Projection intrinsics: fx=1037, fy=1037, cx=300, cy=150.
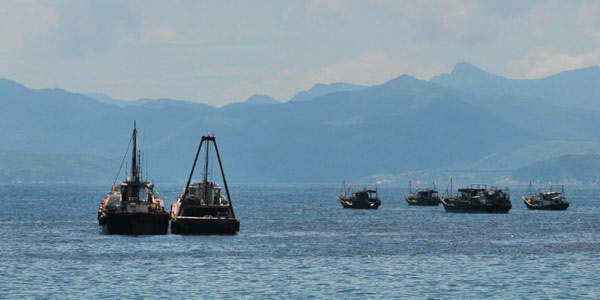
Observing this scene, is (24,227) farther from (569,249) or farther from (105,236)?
(569,249)

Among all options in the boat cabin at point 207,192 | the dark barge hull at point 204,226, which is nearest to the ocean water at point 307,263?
the dark barge hull at point 204,226

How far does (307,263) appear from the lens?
92.4 meters

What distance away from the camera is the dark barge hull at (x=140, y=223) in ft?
400

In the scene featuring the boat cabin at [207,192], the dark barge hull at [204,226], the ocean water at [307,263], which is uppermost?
the boat cabin at [207,192]

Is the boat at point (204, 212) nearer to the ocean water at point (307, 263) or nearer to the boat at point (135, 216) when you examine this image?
the ocean water at point (307, 263)

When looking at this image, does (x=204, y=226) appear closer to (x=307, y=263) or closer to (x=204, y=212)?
(x=204, y=212)

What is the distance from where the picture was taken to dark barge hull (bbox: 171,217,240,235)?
120m

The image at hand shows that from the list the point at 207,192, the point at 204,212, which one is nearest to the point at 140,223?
the point at 204,212

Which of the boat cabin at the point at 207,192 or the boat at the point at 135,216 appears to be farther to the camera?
the boat cabin at the point at 207,192

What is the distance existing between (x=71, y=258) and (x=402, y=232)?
5645cm

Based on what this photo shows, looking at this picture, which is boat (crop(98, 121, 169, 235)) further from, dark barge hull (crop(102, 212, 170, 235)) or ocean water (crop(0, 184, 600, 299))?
ocean water (crop(0, 184, 600, 299))

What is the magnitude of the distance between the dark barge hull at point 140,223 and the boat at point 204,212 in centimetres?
153

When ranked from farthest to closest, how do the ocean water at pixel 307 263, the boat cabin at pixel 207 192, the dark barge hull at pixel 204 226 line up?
1. the boat cabin at pixel 207 192
2. the dark barge hull at pixel 204 226
3. the ocean water at pixel 307 263

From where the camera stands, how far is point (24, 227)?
149500 millimetres
